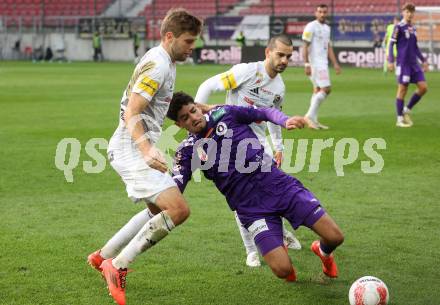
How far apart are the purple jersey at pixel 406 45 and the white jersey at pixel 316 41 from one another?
1.54 metres

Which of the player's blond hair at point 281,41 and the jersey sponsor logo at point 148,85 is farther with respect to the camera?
the player's blond hair at point 281,41

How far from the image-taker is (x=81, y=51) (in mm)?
53562

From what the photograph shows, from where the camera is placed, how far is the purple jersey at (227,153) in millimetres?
6441

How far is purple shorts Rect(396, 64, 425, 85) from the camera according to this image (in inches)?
680

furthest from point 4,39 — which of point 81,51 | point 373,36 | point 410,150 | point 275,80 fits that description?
point 275,80

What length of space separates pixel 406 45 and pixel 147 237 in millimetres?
12387

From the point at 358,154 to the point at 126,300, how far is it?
25.3 feet

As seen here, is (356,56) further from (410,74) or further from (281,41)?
(281,41)

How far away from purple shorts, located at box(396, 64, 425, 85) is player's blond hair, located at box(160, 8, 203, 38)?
1177cm

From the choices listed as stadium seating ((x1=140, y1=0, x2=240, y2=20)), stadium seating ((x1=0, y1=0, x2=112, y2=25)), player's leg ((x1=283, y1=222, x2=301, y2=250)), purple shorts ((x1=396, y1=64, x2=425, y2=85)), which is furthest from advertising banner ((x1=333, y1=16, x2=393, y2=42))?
player's leg ((x1=283, y1=222, x2=301, y2=250))

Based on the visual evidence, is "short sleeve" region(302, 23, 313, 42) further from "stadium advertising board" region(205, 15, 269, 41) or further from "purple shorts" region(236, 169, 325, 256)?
"stadium advertising board" region(205, 15, 269, 41)

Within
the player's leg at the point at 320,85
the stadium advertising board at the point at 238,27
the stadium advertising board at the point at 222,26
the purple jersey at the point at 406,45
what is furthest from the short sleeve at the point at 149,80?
→ the stadium advertising board at the point at 222,26

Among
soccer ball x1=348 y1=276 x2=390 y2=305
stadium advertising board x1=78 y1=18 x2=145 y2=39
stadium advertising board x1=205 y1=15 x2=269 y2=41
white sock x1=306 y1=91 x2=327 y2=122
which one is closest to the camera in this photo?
→ soccer ball x1=348 y1=276 x2=390 y2=305

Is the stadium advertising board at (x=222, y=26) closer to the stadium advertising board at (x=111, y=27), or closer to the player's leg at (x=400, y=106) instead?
the stadium advertising board at (x=111, y=27)
